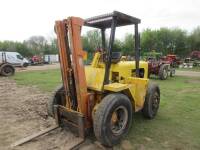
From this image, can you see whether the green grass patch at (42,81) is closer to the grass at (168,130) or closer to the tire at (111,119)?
the grass at (168,130)

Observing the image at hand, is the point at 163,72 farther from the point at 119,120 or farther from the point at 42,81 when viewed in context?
the point at 119,120

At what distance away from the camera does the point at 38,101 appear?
6.72 metres

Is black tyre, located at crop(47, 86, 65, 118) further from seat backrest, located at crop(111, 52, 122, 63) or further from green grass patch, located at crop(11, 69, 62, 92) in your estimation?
green grass patch, located at crop(11, 69, 62, 92)

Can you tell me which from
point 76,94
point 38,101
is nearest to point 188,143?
point 76,94

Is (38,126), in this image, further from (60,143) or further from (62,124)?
(60,143)

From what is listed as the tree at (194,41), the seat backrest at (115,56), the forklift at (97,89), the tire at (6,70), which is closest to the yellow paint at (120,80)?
the forklift at (97,89)

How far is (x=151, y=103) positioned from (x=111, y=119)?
158 centimetres

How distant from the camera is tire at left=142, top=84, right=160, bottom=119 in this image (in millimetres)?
4742

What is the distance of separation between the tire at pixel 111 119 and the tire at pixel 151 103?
3.07 feet

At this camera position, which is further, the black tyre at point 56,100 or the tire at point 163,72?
the tire at point 163,72

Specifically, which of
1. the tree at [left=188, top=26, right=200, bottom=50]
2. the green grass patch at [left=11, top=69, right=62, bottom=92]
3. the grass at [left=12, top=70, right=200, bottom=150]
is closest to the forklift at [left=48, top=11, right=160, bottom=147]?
the grass at [left=12, top=70, right=200, bottom=150]

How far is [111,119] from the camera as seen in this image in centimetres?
358

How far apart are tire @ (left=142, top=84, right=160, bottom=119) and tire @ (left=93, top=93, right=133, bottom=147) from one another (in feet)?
3.07

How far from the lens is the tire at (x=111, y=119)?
134 inches
